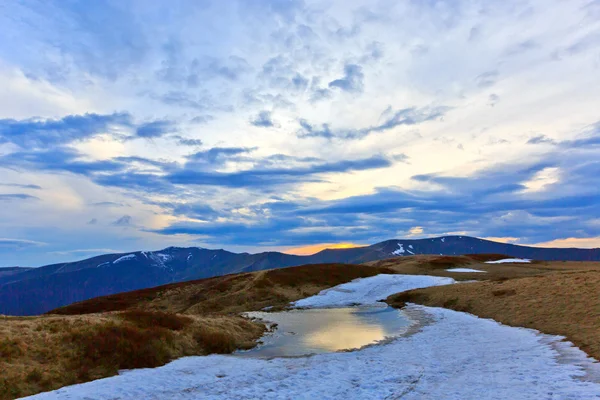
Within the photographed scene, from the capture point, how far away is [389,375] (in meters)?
17.8

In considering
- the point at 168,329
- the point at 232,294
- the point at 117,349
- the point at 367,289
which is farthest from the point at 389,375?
the point at 367,289

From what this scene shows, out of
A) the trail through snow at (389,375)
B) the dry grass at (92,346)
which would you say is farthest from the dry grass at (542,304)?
the dry grass at (92,346)

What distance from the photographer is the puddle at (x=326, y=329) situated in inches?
1029

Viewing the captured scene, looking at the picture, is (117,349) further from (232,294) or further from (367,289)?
(367,289)

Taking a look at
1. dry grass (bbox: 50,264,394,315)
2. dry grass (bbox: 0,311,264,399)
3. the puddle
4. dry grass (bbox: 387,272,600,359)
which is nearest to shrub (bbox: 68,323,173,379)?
dry grass (bbox: 0,311,264,399)

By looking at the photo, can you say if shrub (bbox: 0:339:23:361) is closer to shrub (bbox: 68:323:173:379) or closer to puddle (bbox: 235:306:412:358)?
shrub (bbox: 68:323:173:379)

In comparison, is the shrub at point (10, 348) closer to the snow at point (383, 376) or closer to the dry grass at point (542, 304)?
the snow at point (383, 376)

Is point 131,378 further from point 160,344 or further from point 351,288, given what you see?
point 351,288

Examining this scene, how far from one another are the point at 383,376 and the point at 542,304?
2213 centimetres

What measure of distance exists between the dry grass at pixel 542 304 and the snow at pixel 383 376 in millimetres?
2032

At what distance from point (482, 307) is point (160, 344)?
31668 mm

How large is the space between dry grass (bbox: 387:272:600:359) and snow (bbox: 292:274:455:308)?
959cm

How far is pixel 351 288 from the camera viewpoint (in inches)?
2547

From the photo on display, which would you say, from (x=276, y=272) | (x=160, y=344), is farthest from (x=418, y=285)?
(x=160, y=344)
